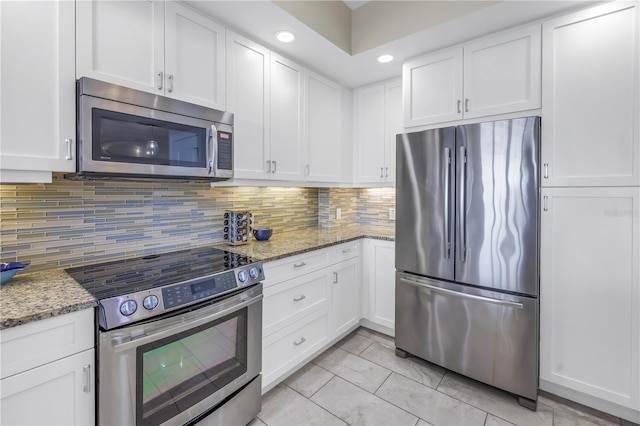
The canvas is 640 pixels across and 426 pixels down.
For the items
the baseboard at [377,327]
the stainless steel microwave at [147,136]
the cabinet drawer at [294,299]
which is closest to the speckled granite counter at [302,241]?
the cabinet drawer at [294,299]

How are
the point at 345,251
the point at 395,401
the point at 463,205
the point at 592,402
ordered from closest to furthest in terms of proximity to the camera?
the point at 592,402 → the point at 395,401 → the point at 463,205 → the point at 345,251

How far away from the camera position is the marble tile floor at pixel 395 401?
1.86m

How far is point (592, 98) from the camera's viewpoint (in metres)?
1.83

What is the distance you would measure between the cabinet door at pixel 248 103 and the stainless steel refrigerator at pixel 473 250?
1114mm

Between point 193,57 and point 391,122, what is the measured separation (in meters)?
1.86

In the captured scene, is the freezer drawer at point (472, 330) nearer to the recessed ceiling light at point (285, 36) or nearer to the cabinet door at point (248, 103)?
the cabinet door at point (248, 103)

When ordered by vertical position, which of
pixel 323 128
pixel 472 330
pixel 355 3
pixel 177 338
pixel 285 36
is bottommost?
pixel 472 330

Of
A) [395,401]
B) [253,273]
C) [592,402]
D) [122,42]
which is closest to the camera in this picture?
[122,42]

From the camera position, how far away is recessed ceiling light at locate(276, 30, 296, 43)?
7.06ft

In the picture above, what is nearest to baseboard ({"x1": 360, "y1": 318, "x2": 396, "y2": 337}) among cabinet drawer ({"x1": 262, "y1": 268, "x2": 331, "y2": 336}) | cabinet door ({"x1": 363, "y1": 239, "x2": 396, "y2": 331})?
cabinet door ({"x1": 363, "y1": 239, "x2": 396, "y2": 331})

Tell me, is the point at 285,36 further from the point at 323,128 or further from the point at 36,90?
the point at 36,90

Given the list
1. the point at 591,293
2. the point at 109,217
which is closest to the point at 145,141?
the point at 109,217

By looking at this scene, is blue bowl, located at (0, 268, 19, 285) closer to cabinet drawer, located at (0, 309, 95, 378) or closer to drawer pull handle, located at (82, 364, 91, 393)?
cabinet drawer, located at (0, 309, 95, 378)

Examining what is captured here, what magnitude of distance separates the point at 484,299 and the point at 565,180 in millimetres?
918
